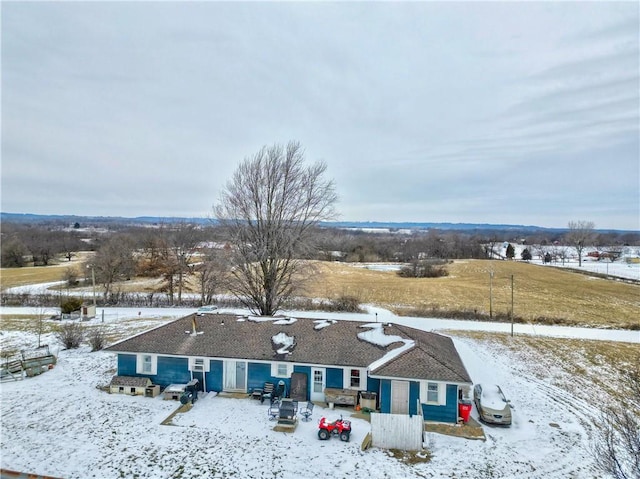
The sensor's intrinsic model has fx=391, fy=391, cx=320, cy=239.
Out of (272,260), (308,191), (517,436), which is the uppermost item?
(308,191)

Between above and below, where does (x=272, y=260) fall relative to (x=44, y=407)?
above

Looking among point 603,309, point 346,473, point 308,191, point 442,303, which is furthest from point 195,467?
point 603,309

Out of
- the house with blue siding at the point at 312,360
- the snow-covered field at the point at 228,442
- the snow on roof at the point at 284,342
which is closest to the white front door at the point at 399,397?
the house with blue siding at the point at 312,360

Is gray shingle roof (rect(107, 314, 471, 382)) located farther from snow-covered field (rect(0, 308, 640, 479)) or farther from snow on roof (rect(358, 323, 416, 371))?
snow-covered field (rect(0, 308, 640, 479))

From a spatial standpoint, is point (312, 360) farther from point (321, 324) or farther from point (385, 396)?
point (385, 396)

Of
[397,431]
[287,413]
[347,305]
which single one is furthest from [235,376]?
[347,305]

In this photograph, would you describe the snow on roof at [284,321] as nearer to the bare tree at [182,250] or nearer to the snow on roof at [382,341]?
the snow on roof at [382,341]

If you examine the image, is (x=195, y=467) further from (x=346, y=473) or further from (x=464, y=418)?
(x=464, y=418)
